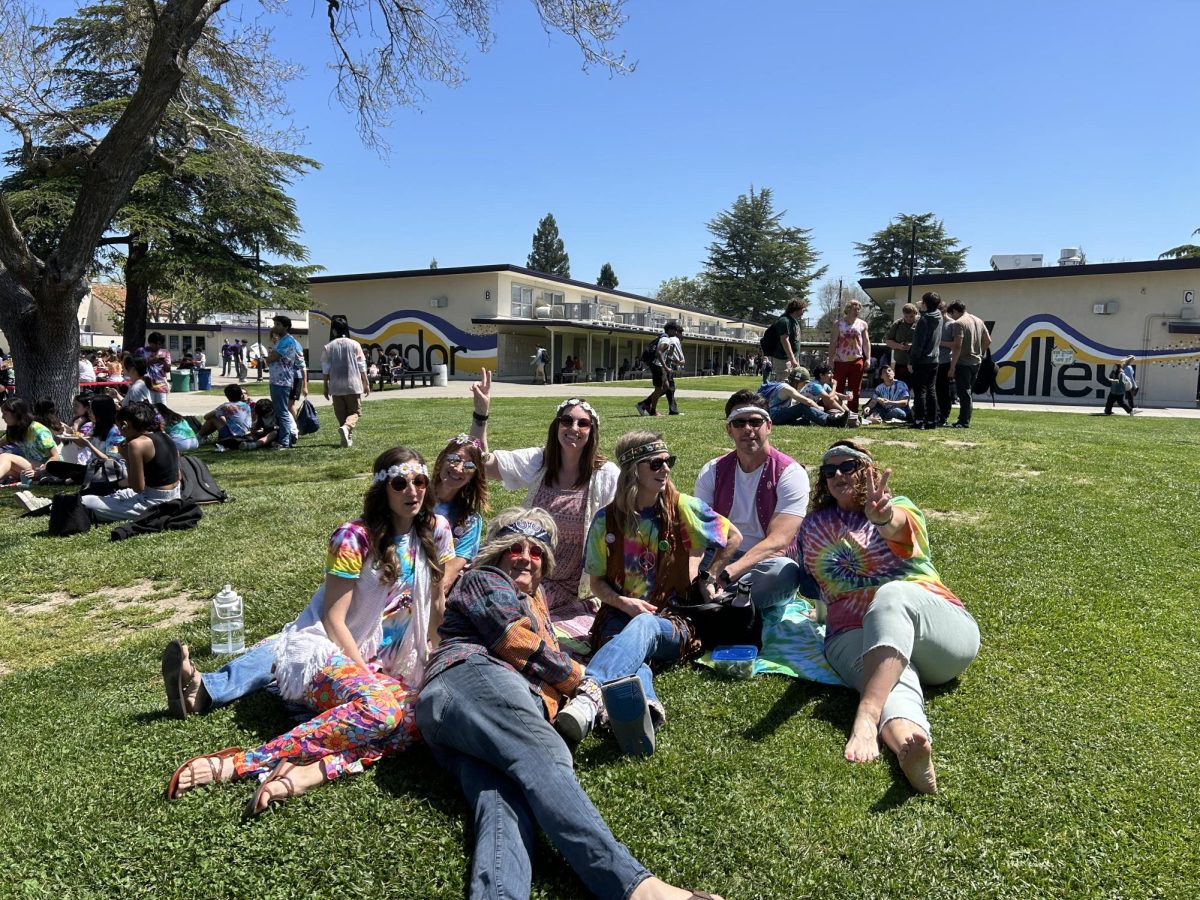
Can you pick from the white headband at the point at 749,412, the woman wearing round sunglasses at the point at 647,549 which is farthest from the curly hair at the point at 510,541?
the white headband at the point at 749,412

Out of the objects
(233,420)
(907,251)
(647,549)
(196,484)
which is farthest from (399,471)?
(907,251)

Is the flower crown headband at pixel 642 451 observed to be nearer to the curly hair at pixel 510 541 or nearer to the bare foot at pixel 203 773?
the curly hair at pixel 510 541

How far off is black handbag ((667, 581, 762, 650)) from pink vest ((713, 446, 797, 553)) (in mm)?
519

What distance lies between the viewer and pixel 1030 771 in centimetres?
272

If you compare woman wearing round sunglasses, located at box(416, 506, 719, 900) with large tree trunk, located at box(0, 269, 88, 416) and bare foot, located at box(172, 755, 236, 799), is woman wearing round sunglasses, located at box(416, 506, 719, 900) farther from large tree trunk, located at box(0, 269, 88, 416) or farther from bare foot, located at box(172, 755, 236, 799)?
large tree trunk, located at box(0, 269, 88, 416)

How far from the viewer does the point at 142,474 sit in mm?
6691

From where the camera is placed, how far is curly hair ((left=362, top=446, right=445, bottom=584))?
3240 millimetres

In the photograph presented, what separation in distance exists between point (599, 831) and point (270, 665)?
1869 millimetres

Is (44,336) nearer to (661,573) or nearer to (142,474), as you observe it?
(142,474)

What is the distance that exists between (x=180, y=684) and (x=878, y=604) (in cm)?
282

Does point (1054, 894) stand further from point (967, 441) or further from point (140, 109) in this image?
point (140, 109)

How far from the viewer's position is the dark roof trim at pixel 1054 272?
21984 mm

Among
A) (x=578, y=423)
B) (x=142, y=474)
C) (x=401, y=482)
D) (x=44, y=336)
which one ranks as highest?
(x=44, y=336)

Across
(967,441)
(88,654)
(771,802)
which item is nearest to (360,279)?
(967,441)
